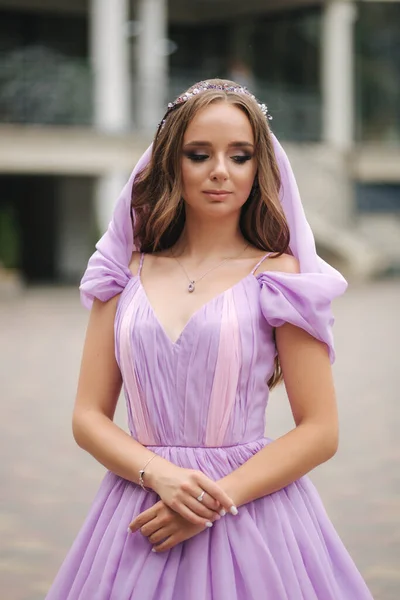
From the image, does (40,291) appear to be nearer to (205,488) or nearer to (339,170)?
(339,170)

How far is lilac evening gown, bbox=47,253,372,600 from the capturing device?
241 centimetres

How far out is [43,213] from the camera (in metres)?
26.0

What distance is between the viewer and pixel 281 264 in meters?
2.58

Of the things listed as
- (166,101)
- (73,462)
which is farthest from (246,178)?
(166,101)

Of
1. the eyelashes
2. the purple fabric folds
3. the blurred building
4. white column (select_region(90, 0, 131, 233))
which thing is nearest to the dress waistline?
the purple fabric folds

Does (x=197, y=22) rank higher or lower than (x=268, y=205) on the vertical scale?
higher

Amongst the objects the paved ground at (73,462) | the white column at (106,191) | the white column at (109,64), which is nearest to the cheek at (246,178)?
the paved ground at (73,462)

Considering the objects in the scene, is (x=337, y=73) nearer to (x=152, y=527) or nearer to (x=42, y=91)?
(x=42, y=91)

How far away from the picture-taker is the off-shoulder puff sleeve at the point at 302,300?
242cm

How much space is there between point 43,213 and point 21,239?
1003 millimetres

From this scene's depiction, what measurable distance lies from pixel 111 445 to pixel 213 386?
259 millimetres

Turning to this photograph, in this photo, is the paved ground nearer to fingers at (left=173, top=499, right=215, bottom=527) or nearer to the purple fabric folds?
the purple fabric folds

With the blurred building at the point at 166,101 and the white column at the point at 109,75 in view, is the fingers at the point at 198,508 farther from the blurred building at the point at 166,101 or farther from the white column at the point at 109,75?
the white column at the point at 109,75

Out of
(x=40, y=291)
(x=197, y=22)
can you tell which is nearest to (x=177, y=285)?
(x=40, y=291)
